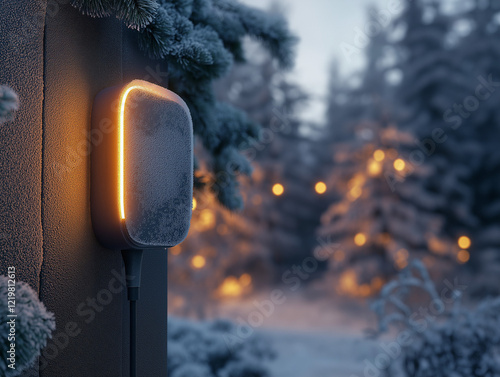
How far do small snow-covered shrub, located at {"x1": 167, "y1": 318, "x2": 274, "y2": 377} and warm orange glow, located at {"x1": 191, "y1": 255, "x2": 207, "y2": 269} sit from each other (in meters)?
5.20

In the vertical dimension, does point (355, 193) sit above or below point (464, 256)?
above

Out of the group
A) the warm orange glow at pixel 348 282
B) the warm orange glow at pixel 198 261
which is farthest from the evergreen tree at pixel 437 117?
the warm orange glow at pixel 198 261

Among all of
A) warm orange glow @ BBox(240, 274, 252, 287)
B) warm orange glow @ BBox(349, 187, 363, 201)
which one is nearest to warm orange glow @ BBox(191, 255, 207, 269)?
warm orange glow @ BBox(240, 274, 252, 287)

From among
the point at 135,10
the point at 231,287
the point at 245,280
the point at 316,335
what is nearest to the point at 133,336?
the point at 135,10

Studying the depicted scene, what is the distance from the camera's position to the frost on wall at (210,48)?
175 cm

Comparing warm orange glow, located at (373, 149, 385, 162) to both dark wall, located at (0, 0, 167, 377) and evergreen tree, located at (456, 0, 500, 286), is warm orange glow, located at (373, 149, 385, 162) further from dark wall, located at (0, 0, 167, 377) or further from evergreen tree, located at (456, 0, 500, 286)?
dark wall, located at (0, 0, 167, 377)

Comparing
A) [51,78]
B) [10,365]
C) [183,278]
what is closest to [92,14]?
[51,78]

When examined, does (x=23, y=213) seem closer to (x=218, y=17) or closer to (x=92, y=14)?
(x=92, y=14)

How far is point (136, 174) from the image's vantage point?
1474 mm

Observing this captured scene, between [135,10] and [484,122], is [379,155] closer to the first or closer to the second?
[484,122]

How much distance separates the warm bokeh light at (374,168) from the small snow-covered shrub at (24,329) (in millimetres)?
8525

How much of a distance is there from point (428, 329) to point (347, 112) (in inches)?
529

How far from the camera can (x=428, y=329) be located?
3.09 meters

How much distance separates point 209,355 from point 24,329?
2823 millimetres
